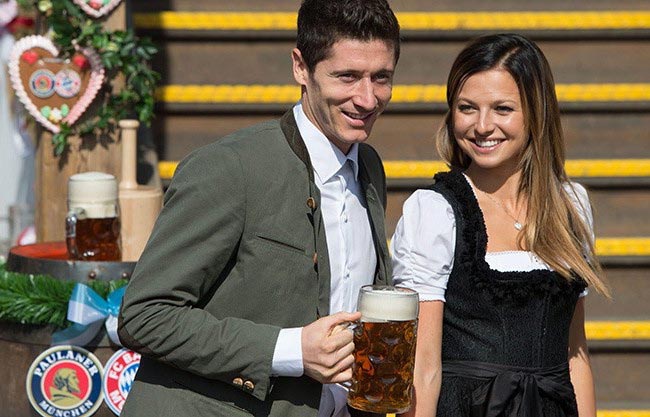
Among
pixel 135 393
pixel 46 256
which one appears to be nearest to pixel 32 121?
pixel 46 256

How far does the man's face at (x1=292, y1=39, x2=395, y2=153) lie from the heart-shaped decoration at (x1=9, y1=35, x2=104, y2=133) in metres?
1.88

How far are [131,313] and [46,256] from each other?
4.63ft

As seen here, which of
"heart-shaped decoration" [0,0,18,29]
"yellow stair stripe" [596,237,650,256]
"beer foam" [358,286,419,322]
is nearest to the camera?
"beer foam" [358,286,419,322]

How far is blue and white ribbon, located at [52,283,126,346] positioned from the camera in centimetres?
315

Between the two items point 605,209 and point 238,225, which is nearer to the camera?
point 238,225

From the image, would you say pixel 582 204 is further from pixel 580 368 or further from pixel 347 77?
pixel 347 77

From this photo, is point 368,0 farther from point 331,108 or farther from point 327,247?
point 327,247

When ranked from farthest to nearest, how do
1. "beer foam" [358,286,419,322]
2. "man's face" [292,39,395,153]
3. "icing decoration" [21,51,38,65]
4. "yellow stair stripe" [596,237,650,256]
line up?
"yellow stair stripe" [596,237,650,256], "icing decoration" [21,51,38,65], "man's face" [292,39,395,153], "beer foam" [358,286,419,322]

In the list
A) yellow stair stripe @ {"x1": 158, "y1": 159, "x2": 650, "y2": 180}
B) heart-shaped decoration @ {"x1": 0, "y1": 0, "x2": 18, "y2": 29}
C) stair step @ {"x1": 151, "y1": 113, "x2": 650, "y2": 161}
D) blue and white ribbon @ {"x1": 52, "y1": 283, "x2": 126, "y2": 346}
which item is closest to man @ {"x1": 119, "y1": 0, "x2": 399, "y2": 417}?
blue and white ribbon @ {"x1": 52, "y1": 283, "x2": 126, "y2": 346}

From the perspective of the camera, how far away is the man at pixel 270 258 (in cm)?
220

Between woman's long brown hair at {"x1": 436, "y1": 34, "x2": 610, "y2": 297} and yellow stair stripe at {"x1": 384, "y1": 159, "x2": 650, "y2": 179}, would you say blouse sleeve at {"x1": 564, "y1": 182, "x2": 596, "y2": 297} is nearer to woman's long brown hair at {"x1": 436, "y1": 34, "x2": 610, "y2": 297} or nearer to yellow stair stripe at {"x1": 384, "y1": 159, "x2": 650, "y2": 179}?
woman's long brown hair at {"x1": 436, "y1": 34, "x2": 610, "y2": 297}

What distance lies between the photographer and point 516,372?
2.62 m

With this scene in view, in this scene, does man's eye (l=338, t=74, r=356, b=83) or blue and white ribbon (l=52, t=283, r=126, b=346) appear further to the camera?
blue and white ribbon (l=52, t=283, r=126, b=346)

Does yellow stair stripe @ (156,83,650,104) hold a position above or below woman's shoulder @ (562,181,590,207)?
above
